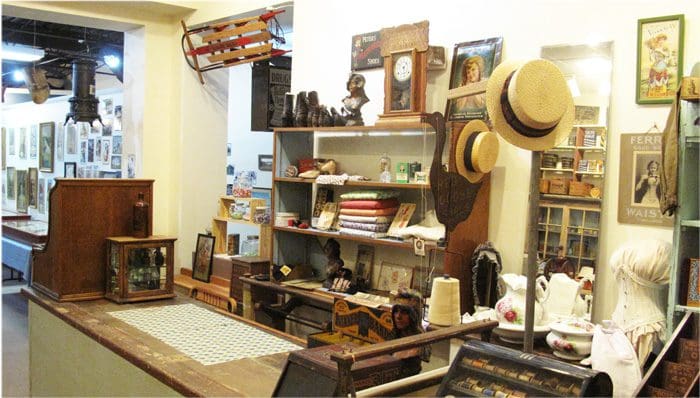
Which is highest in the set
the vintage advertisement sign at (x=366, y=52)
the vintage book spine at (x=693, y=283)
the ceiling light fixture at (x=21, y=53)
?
the ceiling light fixture at (x=21, y=53)

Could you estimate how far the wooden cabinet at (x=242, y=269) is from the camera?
4.49 metres

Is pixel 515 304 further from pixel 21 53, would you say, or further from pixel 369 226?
pixel 21 53

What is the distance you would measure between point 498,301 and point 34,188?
988 cm

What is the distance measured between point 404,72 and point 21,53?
23.0 ft

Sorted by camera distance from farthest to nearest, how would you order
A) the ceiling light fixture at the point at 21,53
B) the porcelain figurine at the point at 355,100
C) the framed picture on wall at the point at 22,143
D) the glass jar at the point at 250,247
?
the framed picture on wall at the point at 22,143
the ceiling light fixture at the point at 21,53
the glass jar at the point at 250,247
the porcelain figurine at the point at 355,100

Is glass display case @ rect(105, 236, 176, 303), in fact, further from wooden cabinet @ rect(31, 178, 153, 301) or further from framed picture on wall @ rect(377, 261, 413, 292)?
framed picture on wall @ rect(377, 261, 413, 292)

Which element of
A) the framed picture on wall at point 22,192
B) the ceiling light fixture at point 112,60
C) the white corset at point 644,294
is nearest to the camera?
the white corset at point 644,294

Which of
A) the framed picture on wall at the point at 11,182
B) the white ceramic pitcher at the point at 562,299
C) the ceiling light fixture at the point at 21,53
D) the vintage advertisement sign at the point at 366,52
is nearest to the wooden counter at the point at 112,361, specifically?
the white ceramic pitcher at the point at 562,299

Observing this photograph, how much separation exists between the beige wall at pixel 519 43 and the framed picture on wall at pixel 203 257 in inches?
66.5

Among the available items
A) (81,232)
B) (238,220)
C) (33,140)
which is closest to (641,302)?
(81,232)

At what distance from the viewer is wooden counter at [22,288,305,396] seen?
2.51 m

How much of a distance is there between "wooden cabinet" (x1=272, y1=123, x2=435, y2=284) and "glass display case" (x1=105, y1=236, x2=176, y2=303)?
0.84m

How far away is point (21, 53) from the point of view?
8.77 m

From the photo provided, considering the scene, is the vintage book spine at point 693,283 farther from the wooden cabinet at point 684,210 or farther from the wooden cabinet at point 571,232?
the wooden cabinet at point 571,232
